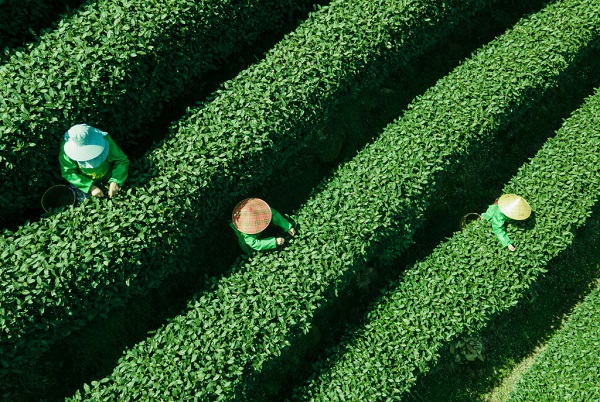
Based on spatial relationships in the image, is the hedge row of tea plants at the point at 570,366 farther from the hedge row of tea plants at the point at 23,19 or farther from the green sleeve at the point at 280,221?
the hedge row of tea plants at the point at 23,19

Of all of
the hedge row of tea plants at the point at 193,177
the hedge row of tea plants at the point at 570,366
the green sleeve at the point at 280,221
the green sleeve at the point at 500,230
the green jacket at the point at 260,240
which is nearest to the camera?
the hedge row of tea plants at the point at 193,177

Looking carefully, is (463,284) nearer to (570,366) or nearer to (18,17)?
(570,366)

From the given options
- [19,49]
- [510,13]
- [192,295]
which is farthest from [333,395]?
[510,13]

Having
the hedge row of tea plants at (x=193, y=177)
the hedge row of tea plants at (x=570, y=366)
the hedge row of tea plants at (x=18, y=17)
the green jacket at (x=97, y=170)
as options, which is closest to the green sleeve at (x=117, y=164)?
the green jacket at (x=97, y=170)

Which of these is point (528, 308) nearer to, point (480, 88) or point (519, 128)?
point (519, 128)

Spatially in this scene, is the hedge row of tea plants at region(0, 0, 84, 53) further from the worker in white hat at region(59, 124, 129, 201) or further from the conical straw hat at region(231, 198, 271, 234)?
the conical straw hat at region(231, 198, 271, 234)

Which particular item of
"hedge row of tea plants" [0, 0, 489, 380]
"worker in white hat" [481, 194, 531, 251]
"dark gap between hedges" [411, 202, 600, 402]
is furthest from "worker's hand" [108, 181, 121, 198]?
"worker in white hat" [481, 194, 531, 251]
